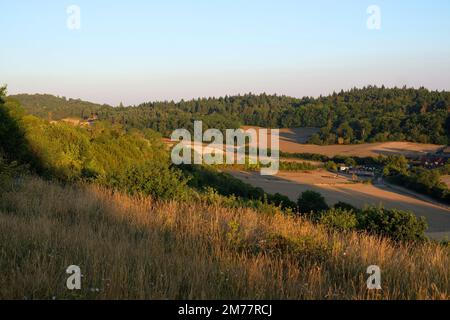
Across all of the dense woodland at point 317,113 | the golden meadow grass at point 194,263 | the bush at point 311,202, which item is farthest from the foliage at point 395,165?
the golden meadow grass at point 194,263

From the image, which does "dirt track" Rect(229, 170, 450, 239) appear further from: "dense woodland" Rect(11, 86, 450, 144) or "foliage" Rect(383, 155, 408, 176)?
"dense woodland" Rect(11, 86, 450, 144)

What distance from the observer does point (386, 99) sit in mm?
155375

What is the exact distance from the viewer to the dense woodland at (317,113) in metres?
103

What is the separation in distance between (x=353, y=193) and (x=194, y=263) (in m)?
52.2

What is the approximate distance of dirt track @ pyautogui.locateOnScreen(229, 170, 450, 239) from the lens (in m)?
44.1

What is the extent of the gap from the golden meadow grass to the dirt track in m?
34.4

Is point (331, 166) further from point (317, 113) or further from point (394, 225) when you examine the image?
point (394, 225)

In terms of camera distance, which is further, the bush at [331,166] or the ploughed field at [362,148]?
the ploughed field at [362,148]

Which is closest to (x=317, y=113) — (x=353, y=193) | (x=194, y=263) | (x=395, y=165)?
(x=395, y=165)

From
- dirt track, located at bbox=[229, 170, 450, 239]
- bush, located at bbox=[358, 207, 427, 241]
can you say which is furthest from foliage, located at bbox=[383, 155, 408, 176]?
bush, located at bbox=[358, 207, 427, 241]

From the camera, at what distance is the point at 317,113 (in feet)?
469

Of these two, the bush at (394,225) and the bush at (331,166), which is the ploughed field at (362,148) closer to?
the bush at (331,166)

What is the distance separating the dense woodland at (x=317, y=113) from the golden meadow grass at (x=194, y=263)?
250 ft
